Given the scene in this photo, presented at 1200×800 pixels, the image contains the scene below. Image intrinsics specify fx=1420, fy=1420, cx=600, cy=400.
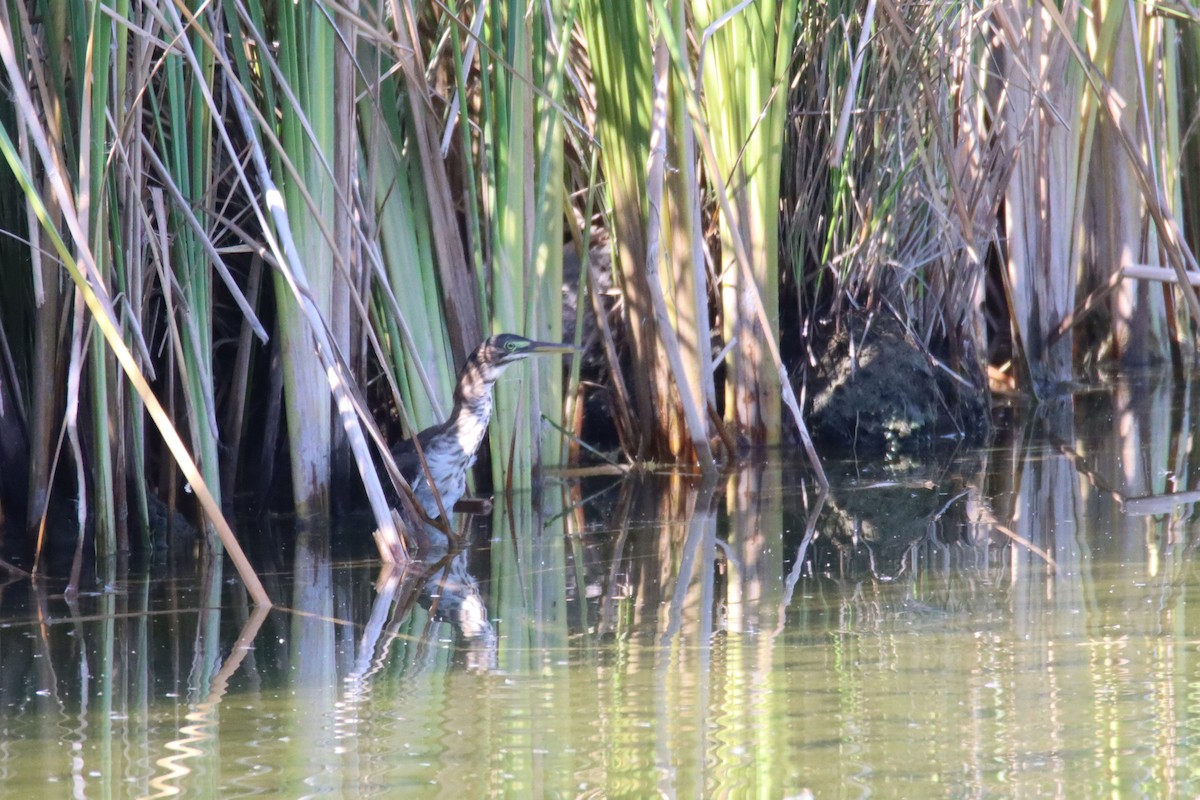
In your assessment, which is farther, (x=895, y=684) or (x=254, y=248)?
(x=254, y=248)

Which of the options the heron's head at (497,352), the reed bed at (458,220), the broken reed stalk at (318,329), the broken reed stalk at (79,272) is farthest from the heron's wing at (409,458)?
the broken reed stalk at (79,272)

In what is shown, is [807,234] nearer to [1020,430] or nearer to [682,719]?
[1020,430]

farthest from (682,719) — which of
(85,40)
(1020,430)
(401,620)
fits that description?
(1020,430)

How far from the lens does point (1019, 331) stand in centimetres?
643

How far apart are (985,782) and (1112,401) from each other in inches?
193

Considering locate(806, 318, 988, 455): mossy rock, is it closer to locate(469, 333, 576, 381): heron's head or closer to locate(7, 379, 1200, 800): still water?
locate(7, 379, 1200, 800): still water

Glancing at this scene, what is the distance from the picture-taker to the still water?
1825 millimetres

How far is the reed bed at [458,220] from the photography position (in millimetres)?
3408

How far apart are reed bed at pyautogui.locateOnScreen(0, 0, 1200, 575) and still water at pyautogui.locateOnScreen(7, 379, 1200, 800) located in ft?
1.02

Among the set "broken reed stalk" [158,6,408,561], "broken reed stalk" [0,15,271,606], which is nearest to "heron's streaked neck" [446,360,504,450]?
"broken reed stalk" [158,6,408,561]

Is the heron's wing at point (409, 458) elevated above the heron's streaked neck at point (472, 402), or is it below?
below

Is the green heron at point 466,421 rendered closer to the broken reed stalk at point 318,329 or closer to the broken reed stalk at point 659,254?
the broken reed stalk at point 659,254

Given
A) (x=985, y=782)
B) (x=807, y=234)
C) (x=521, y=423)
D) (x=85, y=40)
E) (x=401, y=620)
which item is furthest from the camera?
(x=807, y=234)

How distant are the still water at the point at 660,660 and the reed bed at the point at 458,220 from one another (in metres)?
0.31
